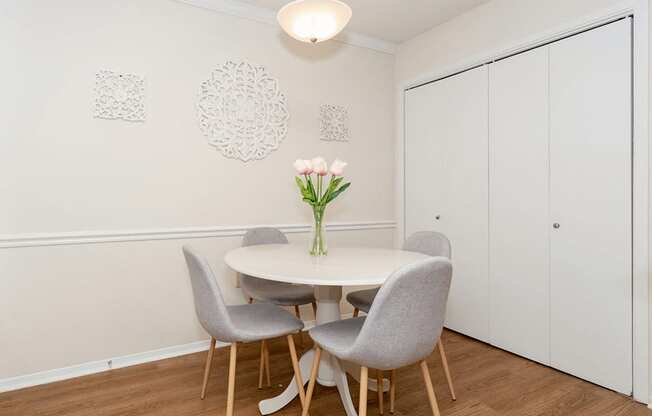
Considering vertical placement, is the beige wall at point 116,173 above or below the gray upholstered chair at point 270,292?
above

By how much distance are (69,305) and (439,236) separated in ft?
7.48

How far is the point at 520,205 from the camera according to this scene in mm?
2703

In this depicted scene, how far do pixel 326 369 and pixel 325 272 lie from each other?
2.74 feet

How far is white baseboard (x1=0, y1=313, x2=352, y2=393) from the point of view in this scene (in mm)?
2264

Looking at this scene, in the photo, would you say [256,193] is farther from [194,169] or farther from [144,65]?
[144,65]

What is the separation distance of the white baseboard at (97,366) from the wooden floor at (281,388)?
0.05 meters

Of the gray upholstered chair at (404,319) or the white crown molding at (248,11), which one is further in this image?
the white crown molding at (248,11)

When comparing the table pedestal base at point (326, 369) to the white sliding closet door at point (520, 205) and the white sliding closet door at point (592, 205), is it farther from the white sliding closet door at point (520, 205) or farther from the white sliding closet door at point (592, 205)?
the white sliding closet door at point (592, 205)

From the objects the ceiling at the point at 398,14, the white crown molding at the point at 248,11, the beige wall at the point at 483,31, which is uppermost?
the ceiling at the point at 398,14

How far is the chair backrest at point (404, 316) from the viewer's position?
142cm

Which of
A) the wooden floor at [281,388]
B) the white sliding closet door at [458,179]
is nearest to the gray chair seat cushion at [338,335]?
the wooden floor at [281,388]

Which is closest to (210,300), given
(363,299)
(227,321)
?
(227,321)

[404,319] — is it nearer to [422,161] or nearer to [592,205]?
[592,205]

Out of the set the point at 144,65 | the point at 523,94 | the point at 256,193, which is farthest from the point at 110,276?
the point at 523,94
